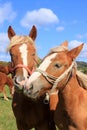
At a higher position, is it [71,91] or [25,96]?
[71,91]

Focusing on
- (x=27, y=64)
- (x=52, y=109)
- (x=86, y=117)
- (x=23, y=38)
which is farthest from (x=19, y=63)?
(x=86, y=117)

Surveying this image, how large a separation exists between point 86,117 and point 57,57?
3.80 ft

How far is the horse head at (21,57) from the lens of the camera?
6.75m

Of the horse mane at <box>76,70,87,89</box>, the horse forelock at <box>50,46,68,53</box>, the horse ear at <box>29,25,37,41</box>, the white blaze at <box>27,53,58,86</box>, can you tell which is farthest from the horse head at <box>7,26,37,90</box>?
the horse mane at <box>76,70,87,89</box>

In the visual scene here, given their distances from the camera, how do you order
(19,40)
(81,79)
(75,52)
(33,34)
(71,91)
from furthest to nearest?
1. (33,34)
2. (19,40)
3. (81,79)
4. (71,91)
5. (75,52)

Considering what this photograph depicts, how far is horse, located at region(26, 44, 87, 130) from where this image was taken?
20.0 feet

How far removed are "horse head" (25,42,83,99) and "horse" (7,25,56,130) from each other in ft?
2.71

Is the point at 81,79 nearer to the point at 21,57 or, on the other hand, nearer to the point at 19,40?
the point at 21,57

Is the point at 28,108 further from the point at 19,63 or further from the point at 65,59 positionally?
the point at 65,59

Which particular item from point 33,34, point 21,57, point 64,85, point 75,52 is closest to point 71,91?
point 64,85

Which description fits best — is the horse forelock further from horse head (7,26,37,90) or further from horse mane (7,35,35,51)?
horse mane (7,35,35,51)

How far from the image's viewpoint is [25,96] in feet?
24.6

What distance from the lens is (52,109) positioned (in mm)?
7348

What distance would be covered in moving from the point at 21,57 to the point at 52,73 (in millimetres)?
1100
